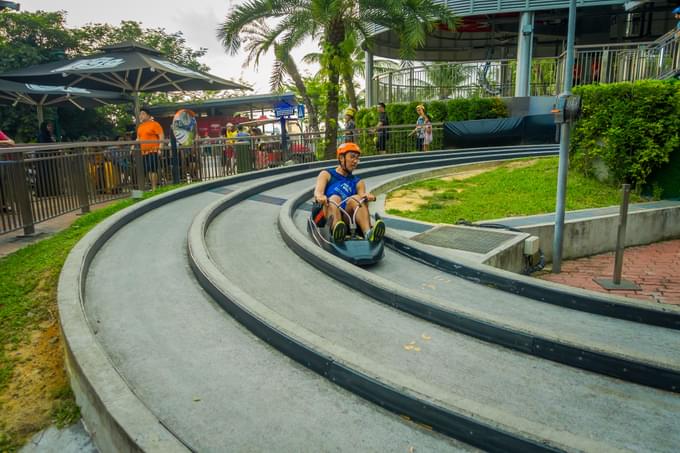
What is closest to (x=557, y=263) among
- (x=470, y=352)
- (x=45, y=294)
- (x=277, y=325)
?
(x=470, y=352)

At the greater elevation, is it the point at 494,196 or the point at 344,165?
the point at 344,165

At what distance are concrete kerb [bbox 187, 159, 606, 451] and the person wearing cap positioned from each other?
1953 millimetres

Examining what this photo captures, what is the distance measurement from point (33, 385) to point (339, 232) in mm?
3419

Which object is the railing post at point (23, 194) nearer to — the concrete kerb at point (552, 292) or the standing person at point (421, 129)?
the concrete kerb at point (552, 292)

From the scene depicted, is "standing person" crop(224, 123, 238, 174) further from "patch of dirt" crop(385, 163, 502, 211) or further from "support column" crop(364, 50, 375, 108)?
"support column" crop(364, 50, 375, 108)

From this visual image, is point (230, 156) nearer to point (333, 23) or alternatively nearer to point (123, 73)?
point (123, 73)

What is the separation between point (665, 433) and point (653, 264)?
5.70 meters

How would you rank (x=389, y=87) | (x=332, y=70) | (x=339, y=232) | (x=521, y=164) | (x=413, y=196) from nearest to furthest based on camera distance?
1. (x=339, y=232)
2. (x=413, y=196)
3. (x=521, y=164)
4. (x=332, y=70)
5. (x=389, y=87)

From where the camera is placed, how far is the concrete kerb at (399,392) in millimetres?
2686

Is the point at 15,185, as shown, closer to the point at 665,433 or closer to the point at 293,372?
the point at 293,372

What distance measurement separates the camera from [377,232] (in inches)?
233

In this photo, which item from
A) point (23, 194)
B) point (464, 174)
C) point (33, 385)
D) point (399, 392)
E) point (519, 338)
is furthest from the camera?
point (464, 174)

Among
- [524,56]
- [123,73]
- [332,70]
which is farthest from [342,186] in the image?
[524,56]

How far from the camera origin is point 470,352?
3.99 meters
